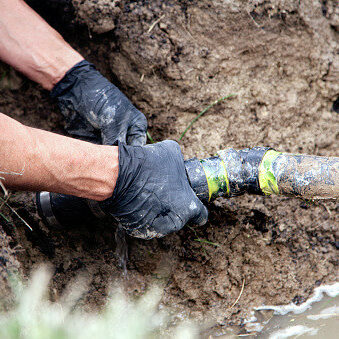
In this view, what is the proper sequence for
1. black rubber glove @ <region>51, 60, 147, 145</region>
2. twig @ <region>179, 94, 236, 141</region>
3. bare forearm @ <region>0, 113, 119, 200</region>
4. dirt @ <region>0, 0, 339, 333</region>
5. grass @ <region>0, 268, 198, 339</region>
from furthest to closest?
twig @ <region>179, 94, 236, 141</region> < dirt @ <region>0, 0, 339, 333</region> < black rubber glove @ <region>51, 60, 147, 145</region> < bare forearm @ <region>0, 113, 119, 200</region> < grass @ <region>0, 268, 198, 339</region>

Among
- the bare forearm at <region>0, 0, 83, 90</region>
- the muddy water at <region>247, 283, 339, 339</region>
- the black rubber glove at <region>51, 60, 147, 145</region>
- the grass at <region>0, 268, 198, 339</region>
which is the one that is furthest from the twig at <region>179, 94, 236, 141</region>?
the muddy water at <region>247, 283, 339, 339</region>

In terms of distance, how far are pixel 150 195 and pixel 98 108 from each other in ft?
1.81

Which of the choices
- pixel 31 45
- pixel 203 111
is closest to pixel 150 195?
pixel 203 111

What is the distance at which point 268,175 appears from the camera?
4.92 feet

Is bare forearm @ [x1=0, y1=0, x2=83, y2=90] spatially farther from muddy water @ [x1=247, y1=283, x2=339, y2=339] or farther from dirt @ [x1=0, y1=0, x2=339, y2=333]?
muddy water @ [x1=247, y1=283, x2=339, y2=339]

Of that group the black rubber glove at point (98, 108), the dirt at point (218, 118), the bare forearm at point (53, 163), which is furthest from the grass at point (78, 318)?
the black rubber glove at point (98, 108)

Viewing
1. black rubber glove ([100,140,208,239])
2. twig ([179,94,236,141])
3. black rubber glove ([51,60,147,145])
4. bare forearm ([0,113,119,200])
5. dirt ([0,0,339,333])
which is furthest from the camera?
twig ([179,94,236,141])

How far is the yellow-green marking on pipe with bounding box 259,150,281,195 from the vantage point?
1497mm

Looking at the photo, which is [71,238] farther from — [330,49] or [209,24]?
[330,49]

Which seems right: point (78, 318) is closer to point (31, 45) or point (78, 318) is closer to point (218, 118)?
point (218, 118)

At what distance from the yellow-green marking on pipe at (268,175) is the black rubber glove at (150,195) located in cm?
29

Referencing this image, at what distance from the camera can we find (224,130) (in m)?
1.91

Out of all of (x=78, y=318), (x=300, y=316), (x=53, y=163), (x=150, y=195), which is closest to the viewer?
(x=53, y=163)

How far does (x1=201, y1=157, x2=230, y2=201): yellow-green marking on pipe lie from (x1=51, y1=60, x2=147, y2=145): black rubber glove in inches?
14.4
